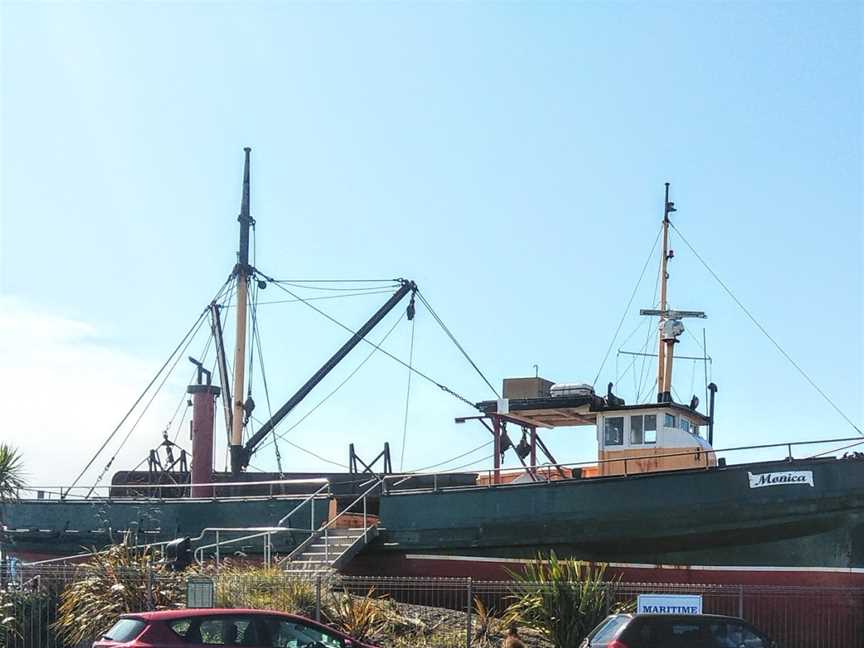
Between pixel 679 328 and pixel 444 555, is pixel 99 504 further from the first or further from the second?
pixel 679 328

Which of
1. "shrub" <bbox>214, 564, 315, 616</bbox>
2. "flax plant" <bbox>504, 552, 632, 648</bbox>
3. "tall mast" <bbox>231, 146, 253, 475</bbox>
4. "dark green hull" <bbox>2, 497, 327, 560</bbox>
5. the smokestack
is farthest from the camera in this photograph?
"tall mast" <bbox>231, 146, 253, 475</bbox>

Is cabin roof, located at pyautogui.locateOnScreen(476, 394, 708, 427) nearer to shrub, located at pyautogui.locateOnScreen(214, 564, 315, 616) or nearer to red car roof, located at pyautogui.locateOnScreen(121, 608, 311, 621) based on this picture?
shrub, located at pyautogui.locateOnScreen(214, 564, 315, 616)

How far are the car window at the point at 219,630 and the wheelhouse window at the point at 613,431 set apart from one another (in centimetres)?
1160

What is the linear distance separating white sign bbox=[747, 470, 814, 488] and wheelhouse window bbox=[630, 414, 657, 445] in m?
3.28

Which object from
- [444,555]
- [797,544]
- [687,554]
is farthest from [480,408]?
[797,544]

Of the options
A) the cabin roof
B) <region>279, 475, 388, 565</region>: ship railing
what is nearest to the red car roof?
<region>279, 475, 388, 565</region>: ship railing

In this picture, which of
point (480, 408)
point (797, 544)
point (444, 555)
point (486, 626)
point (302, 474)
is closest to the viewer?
point (486, 626)

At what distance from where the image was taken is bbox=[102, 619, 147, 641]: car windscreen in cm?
1431

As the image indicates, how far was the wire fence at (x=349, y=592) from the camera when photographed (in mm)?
19078

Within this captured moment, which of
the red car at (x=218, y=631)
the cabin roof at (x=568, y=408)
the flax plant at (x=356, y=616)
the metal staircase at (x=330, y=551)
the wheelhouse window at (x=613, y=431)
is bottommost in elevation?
the flax plant at (x=356, y=616)

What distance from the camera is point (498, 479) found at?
82.3 ft

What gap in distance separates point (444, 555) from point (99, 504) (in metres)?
10.1

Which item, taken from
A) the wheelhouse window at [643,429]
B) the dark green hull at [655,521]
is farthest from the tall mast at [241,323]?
the wheelhouse window at [643,429]

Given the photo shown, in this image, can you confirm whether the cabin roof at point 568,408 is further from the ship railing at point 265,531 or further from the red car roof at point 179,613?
the red car roof at point 179,613
